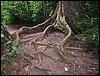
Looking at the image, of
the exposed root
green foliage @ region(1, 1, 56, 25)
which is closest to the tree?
the exposed root

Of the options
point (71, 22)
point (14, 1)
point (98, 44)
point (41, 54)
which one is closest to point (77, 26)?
point (71, 22)

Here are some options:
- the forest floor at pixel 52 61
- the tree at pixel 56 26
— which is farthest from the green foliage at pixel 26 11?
the forest floor at pixel 52 61

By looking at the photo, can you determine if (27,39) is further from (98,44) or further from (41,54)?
(98,44)

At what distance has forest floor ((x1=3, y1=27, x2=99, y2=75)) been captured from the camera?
Result: 20.3 feet

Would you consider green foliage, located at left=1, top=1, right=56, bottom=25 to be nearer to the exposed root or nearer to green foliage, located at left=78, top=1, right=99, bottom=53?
the exposed root

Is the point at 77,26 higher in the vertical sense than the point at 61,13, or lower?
lower

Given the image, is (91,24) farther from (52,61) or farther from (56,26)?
(52,61)

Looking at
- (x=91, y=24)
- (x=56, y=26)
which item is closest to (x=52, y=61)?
(x=56, y=26)

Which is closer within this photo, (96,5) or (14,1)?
(96,5)

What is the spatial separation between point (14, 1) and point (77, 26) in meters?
4.93

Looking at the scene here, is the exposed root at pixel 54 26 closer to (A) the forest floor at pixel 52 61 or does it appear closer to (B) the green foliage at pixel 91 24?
(A) the forest floor at pixel 52 61

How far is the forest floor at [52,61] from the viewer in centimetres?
618

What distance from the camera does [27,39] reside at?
809 centimetres

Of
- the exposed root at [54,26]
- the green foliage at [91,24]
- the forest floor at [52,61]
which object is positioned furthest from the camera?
the exposed root at [54,26]
